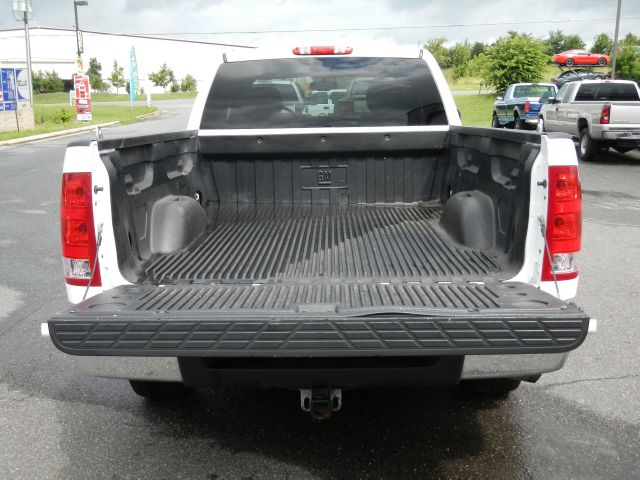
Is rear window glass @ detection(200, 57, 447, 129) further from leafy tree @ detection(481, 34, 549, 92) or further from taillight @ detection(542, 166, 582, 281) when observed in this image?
leafy tree @ detection(481, 34, 549, 92)

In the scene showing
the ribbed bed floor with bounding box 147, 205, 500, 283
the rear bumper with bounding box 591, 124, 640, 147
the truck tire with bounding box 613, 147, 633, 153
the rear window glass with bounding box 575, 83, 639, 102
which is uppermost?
the rear window glass with bounding box 575, 83, 639, 102

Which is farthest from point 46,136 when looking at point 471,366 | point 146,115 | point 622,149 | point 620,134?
point 471,366

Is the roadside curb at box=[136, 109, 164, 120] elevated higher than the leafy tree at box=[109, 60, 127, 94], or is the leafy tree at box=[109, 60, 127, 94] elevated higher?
Answer: the leafy tree at box=[109, 60, 127, 94]

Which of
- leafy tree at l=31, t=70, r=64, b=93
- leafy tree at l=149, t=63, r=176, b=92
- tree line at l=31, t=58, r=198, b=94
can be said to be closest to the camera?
leafy tree at l=31, t=70, r=64, b=93

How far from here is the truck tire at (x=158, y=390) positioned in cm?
375

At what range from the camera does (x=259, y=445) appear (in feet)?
11.4

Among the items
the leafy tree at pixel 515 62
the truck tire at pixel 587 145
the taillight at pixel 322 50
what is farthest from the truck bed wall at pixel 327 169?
the leafy tree at pixel 515 62

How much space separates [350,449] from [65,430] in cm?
152

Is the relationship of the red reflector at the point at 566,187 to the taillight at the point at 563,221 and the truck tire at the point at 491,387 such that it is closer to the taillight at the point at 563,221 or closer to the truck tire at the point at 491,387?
the taillight at the point at 563,221

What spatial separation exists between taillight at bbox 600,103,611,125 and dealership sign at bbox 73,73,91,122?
994 inches

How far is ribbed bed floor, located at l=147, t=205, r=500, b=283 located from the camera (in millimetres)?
3434

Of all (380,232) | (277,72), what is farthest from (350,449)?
(277,72)

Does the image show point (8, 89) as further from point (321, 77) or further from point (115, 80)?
point (115, 80)

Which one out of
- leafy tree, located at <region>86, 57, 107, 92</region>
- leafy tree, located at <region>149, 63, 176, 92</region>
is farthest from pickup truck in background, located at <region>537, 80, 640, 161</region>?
leafy tree, located at <region>149, 63, 176, 92</region>
